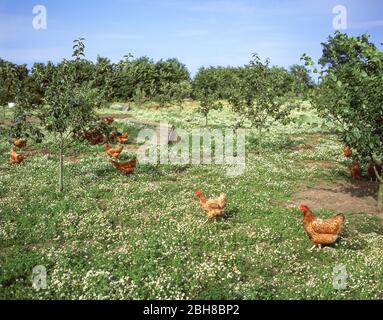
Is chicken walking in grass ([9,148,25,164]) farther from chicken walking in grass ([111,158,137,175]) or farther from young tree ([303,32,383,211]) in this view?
young tree ([303,32,383,211])

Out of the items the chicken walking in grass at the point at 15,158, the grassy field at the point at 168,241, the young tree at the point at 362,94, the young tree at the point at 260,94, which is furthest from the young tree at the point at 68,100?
the young tree at the point at 260,94

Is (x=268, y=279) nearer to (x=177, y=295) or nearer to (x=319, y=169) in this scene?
(x=177, y=295)

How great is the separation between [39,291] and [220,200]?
25.1ft

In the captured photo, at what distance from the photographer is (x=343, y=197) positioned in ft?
67.1

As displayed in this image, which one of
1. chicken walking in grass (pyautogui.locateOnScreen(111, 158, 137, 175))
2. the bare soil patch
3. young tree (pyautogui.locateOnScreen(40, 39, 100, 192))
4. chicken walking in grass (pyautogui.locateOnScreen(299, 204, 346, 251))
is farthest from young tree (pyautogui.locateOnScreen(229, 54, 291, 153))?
chicken walking in grass (pyautogui.locateOnScreen(299, 204, 346, 251))

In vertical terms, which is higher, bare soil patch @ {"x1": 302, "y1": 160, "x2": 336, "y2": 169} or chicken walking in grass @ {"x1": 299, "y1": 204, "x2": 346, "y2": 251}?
bare soil patch @ {"x1": 302, "y1": 160, "x2": 336, "y2": 169}

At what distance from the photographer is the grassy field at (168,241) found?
11234 mm

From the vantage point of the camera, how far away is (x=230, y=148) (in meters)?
33.0

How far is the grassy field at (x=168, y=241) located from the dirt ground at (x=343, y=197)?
0.81 m

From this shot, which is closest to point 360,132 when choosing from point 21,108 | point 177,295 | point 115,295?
point 177,295

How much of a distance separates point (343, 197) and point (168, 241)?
10.7 metres

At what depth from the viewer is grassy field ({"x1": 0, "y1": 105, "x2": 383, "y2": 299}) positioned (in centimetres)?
1123

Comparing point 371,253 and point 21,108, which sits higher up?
point 21,108

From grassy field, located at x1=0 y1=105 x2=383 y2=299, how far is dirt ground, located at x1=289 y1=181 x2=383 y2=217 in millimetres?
813
